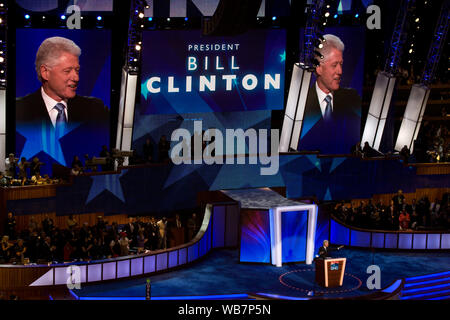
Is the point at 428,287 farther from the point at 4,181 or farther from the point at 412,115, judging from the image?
the point at 4,181

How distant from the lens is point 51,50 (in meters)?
21.1

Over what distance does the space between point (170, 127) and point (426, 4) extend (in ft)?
33.5

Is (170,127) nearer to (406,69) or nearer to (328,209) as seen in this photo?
(328,209)

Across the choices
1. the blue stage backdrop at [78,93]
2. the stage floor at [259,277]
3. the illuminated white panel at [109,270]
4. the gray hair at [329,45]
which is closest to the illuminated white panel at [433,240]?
the stage floor at [259,277]

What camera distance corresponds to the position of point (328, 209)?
748 inches

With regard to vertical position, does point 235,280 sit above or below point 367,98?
below

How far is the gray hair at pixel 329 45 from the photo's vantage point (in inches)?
983

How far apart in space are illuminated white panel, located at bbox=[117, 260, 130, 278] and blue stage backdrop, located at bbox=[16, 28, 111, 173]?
21.4 ft

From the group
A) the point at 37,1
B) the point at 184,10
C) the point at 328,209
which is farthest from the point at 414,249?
the point at 37,1

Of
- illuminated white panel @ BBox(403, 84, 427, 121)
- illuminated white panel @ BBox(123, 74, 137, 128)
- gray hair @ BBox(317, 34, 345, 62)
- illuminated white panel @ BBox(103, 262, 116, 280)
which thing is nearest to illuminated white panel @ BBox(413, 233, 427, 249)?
illuminated white panel @ BBox(403, 84, 427, 121)

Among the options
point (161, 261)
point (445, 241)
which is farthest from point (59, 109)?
point (445, 241)

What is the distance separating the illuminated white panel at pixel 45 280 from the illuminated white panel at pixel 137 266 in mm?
1976

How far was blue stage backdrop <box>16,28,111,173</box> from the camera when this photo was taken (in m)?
20.8

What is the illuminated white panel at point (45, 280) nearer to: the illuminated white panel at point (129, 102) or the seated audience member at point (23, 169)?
the seated audience member at point (23, 169)
